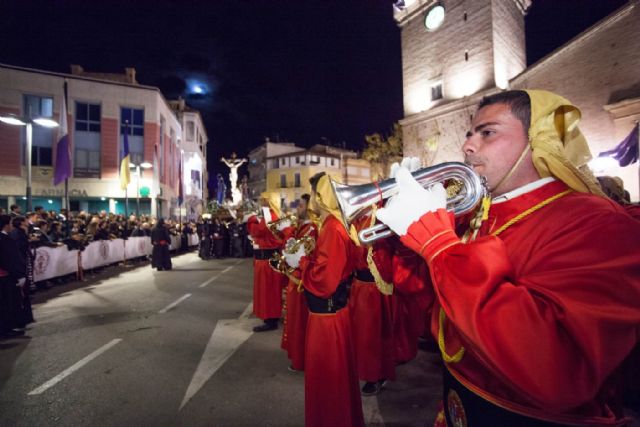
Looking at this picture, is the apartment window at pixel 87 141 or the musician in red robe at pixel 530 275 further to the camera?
the apartment window at pixel 87 141

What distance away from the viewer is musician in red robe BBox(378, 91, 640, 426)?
97 centimetres

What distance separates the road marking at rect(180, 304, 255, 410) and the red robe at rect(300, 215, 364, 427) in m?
1.88

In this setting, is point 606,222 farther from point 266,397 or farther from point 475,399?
point 266,397

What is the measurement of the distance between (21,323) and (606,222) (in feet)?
29.2

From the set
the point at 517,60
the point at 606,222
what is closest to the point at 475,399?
the point at 606,222

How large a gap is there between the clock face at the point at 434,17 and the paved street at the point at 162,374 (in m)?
24.0

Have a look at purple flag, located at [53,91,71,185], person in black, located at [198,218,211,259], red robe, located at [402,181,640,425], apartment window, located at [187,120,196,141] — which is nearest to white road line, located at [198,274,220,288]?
person in black, located at [198,218,211,259]

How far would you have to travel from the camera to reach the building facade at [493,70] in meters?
12.3

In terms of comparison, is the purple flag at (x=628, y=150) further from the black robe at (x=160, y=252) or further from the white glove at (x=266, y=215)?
the black robe at (x=160, y=252)

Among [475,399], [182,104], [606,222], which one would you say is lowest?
[475,399]

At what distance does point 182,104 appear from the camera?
45.1 m

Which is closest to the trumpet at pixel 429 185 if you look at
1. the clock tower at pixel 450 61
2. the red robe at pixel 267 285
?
the red robe at pixel 267 285

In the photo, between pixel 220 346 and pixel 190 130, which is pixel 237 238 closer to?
pixel 220 346

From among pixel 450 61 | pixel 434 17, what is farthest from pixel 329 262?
pixel 434 17
